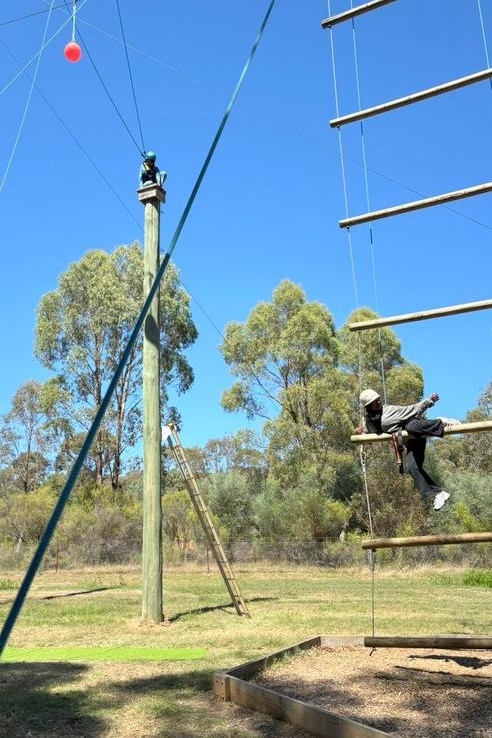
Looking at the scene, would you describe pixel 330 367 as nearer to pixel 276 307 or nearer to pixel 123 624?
pixel 276 307

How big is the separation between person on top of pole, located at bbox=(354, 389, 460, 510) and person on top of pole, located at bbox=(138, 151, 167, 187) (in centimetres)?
610

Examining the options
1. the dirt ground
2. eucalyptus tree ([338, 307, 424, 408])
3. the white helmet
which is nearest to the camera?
the dirt ground

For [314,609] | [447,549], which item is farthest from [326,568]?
[314,609]

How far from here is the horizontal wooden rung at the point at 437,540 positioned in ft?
17.3

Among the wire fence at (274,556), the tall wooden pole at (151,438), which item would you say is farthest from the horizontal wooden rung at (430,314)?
the wire fence at (274,556)

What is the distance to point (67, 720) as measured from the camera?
466 cm

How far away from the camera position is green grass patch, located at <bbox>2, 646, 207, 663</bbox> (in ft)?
23.1

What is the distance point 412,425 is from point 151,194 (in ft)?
21.0

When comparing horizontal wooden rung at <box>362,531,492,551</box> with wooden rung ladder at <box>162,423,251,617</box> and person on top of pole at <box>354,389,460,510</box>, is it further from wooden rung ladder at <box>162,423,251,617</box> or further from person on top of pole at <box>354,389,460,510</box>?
wooden rung ladder at <box>162,423,251,617</box>

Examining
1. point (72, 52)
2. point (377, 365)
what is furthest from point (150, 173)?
point (377, 365)

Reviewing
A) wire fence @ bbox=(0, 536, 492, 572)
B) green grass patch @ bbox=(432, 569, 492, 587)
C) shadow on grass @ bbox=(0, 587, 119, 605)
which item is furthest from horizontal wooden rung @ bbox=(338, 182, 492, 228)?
wire fence @ bbox=(0, 536, 492, 572)

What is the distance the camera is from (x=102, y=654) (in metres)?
7.35

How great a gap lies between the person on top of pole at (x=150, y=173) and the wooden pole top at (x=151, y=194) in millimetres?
76

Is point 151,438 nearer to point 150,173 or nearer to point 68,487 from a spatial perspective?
point 150,173
